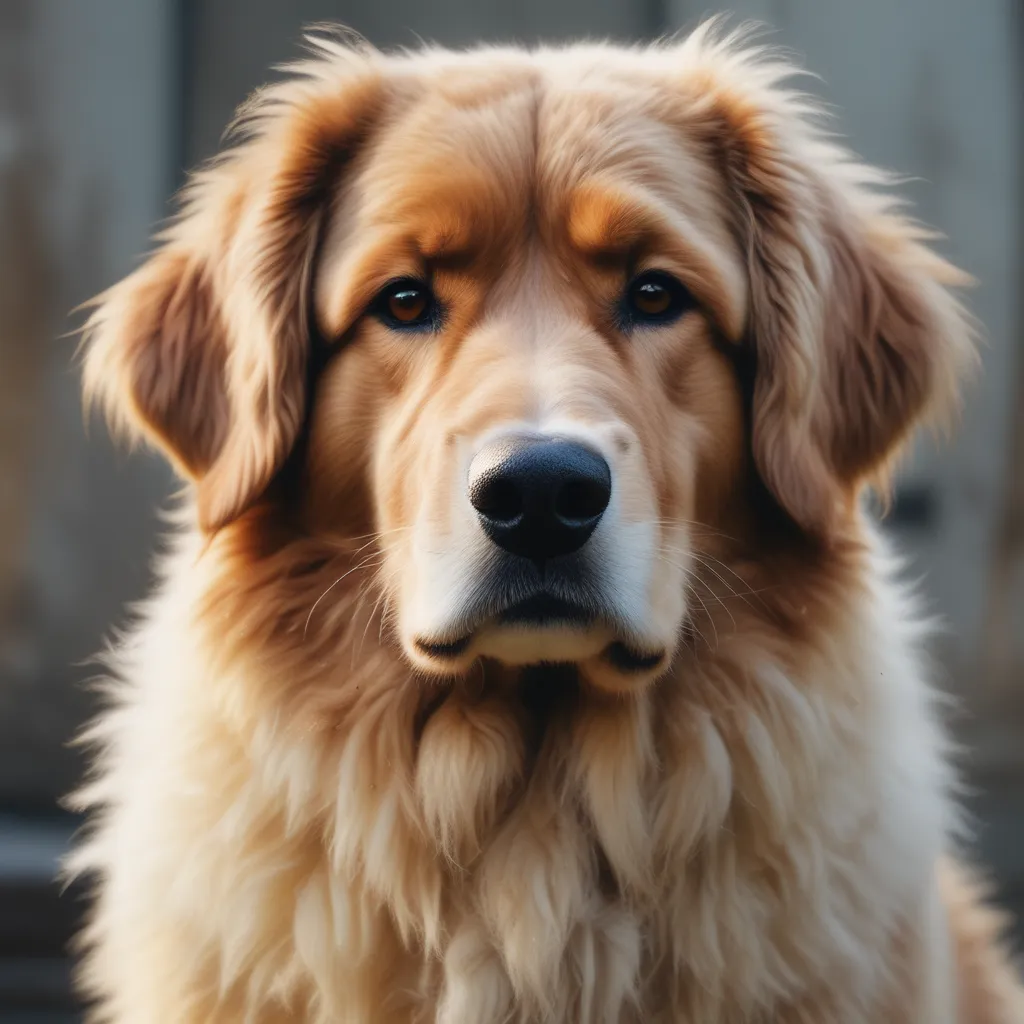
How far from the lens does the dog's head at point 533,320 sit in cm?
194

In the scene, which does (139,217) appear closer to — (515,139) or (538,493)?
(515,139)

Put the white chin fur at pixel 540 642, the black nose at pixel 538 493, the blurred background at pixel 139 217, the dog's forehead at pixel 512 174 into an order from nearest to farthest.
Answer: the black nose at pixel 538 493 < the white chin fur at pixel 540 642 < the dog's forehead at pixel 512 174 < the blurred background at pixel 139 217

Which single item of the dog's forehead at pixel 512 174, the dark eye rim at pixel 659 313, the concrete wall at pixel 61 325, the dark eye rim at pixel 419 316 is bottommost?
the concrete wall at pixel 61 325

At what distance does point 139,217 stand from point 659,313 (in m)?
2.44

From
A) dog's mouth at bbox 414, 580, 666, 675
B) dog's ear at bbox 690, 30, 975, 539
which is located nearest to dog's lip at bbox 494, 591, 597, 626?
dog's mouth at bbox 414, 580, 666, 675

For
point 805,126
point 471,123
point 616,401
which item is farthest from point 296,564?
point 805,126

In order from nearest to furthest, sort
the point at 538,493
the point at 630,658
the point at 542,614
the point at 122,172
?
the point at 538,493 < the point at 542,614 < the point at 630,658 < the point at 122,172

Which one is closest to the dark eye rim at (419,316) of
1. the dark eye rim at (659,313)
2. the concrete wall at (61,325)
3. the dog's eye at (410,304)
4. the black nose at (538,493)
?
the dog's eye at (410,304)

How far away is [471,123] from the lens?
7.34 ft

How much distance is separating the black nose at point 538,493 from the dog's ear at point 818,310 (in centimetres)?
55

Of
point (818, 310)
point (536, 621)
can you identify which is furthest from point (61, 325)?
point (536, 621)

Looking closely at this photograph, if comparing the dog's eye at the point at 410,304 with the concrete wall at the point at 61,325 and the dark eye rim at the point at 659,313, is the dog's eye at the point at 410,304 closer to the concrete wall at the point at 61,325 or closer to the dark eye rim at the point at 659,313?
the dark eye rim at the point at 659,313

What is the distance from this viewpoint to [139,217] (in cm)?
407

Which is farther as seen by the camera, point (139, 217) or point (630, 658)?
point (139, 217)
